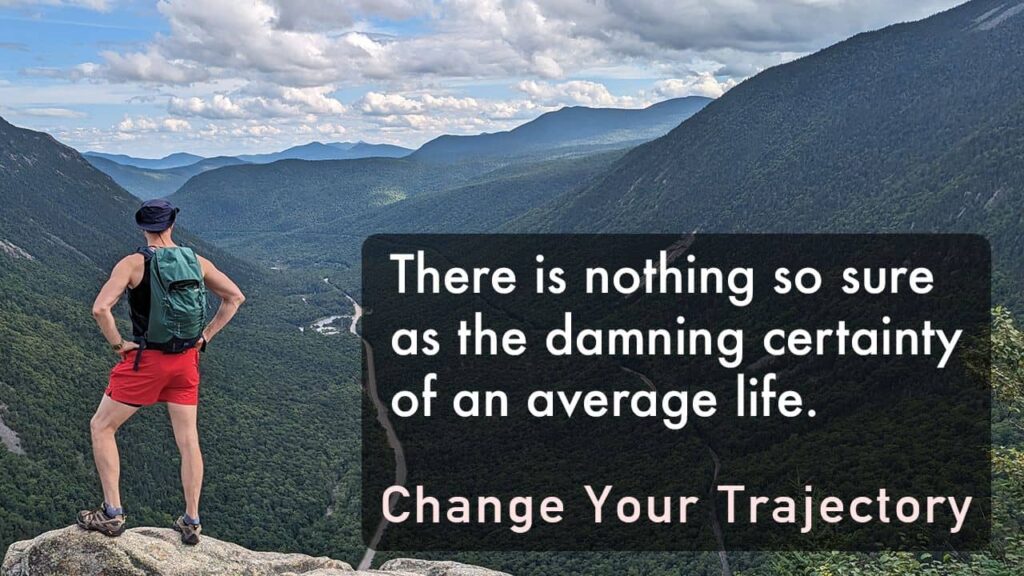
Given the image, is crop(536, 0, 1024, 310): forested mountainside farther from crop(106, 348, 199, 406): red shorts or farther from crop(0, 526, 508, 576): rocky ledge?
crop(106, 348, 199, 406): red shorts

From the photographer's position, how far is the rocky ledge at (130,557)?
1342 cm

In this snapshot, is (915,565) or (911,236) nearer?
(915,565)

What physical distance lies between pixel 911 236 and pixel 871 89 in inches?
3740

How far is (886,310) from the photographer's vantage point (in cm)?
9744

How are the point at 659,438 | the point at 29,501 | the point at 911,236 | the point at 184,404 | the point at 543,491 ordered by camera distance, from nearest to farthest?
1. the point at 184,404
2. the point at 29,501
3. the point at 543,491
4. the point at 659,438
5. the point at 911,236

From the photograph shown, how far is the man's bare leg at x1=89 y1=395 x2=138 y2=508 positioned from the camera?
13039 mm

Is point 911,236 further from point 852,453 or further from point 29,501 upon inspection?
point 29,501

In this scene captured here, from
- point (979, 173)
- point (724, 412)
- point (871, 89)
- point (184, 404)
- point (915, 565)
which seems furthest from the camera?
point (871, 89)

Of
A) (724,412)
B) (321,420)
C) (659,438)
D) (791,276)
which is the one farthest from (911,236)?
(321,420)

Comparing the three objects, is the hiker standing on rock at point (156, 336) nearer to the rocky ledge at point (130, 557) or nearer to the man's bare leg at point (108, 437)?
the man's bare leg at point (108, 437)

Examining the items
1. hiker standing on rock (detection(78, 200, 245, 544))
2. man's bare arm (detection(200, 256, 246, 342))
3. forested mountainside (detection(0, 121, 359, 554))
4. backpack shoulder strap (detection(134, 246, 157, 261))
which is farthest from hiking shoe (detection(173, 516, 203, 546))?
forested mountainside (detection(0, 121, 359, 554))

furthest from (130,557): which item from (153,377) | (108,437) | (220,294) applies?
(220,294)

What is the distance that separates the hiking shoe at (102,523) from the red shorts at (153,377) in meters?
2.34

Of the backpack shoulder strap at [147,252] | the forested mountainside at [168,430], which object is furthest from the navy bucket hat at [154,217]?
the forested mountainside at [168,430]
